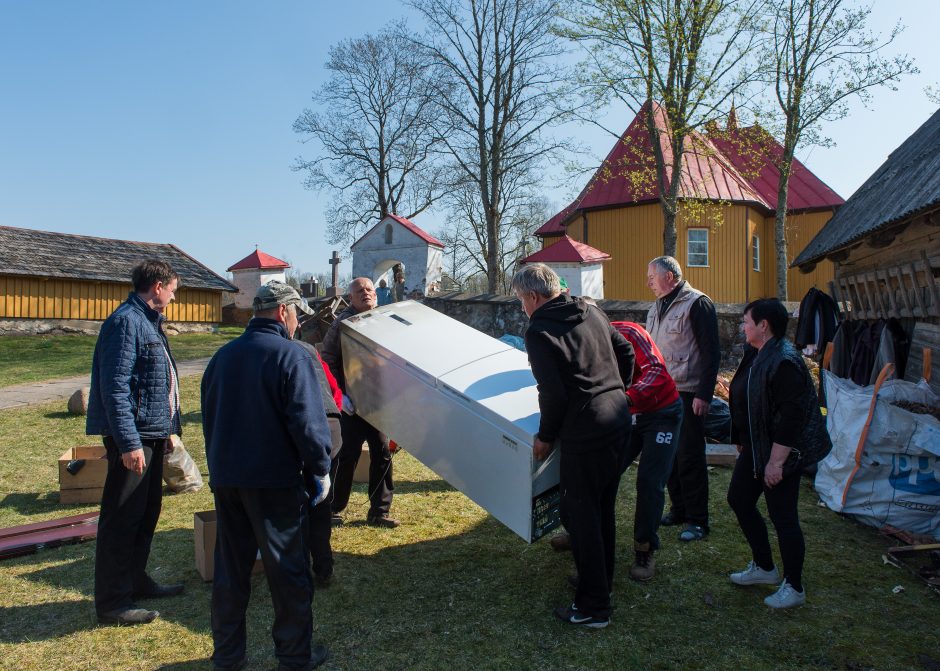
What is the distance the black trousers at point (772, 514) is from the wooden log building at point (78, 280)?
69.9 feet

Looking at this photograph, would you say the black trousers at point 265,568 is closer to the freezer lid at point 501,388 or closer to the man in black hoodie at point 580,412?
the freezer lid at point 501,388

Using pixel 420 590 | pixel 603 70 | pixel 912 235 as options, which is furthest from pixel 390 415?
pixel 603 70

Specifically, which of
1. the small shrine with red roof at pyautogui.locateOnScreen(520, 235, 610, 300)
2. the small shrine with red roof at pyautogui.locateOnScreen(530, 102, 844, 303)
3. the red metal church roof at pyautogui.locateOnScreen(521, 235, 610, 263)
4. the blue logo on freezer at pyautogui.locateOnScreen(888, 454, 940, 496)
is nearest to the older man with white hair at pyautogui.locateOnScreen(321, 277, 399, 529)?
the blue logo on freezer at pyautogui.locateOnScreen(888, 454, 940, 496)

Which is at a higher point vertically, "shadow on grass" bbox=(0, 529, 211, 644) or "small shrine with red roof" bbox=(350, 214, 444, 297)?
"small shrine with red roof" bbox=(350, 214, 444, 297)

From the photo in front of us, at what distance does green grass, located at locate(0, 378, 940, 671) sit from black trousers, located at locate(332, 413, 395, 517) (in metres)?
0.21

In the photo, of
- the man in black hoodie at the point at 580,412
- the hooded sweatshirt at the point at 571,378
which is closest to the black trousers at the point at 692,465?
the man in black hoodie at the point at 580,412

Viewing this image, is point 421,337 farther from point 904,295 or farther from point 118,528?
point 904,295

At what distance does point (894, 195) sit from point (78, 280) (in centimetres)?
2518

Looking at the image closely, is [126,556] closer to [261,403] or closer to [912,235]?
[261,403]

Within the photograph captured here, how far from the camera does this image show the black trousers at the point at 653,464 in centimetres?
399

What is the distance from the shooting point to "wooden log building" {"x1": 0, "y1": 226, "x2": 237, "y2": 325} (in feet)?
73.9

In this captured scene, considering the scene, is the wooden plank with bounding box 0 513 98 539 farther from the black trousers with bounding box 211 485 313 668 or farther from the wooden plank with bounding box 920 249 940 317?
the wooden plank with bounding box 920 249 940 317

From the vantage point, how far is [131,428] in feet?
11.3

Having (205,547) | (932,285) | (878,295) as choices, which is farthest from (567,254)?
(205,547)
